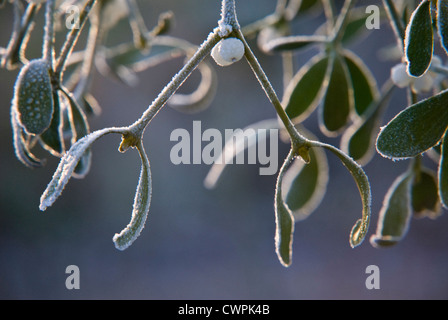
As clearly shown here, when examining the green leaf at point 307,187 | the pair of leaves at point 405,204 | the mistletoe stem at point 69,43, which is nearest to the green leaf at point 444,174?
the pair of leaves at point 405,204

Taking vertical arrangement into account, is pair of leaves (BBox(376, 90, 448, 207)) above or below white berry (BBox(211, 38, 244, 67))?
below

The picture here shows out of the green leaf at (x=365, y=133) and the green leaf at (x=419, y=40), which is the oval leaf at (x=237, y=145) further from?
the green leaf at (x=419, y=40)

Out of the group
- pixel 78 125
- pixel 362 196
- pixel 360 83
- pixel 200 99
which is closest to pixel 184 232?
pixel 200 99

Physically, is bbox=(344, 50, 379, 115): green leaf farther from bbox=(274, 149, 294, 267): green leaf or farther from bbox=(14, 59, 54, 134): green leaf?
bbox=(14, 59, 54, 134): green leaf

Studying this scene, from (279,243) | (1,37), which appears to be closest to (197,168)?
(1,37)

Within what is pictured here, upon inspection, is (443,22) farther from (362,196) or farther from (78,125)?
(78,125)

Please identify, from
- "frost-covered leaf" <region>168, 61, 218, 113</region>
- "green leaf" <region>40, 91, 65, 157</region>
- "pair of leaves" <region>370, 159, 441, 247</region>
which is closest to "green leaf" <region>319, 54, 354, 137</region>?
"pair of leaves" <region>370, 159, 441, 247</region>

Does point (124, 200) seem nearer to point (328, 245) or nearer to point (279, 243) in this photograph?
point (328, 245)
